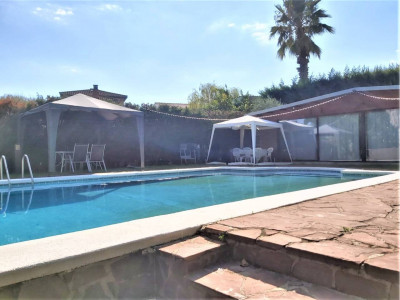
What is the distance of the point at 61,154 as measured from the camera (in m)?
9.25

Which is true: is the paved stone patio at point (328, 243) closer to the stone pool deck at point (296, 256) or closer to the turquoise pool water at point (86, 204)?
the stone pool deck at point (296, 256)

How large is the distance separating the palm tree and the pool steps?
1712 cm

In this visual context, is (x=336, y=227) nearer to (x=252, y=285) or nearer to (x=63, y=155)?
(x=252, y=285)

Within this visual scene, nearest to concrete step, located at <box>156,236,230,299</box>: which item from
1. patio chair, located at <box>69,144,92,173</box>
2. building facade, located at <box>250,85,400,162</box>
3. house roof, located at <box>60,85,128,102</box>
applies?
patio chair, located at <box>69,144,92,173</box>

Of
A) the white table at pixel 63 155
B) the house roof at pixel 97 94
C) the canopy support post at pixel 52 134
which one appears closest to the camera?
the canopy support post at pixel 52 134

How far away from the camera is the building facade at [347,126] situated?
10242mm

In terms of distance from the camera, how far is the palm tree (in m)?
16.5

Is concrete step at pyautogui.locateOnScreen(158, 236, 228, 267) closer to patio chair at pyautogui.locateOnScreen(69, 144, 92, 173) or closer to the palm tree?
patio chair at pyautogui.locateOnScreen(69, 144, 92, 173)

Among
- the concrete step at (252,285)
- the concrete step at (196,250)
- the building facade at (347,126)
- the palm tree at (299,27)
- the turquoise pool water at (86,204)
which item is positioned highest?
the palm tree at (299,27)

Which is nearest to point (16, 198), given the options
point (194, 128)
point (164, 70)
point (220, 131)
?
point (194, 128)

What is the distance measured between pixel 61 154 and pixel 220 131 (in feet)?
21.3

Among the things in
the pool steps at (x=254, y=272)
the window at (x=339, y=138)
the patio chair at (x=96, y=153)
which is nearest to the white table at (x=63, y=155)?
the patio chair at (x=96, y=153)

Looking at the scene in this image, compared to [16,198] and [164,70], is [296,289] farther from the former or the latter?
[164,70]

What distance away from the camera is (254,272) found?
164 cm
